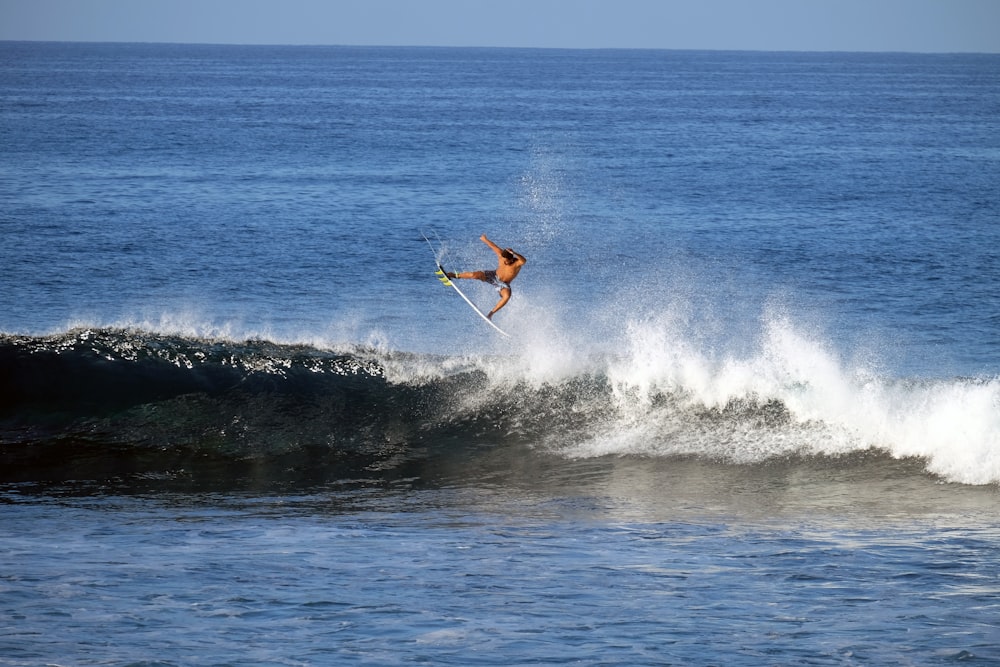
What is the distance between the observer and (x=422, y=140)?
68625 millimetres

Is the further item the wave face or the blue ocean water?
the wave face

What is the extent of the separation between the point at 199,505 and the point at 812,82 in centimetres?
16491

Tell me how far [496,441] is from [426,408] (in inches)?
59.7

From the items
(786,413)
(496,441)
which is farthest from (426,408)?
(786,413)

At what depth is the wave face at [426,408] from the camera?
15.8m

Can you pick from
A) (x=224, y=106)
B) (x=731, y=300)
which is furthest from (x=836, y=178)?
(x=224, y=106)

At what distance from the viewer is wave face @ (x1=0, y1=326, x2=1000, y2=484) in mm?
15773

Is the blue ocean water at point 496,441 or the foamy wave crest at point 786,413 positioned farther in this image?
the foamy wave crest at point 786,413

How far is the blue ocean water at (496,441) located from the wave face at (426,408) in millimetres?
59

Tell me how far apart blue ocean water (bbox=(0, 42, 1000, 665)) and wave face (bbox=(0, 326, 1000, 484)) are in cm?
6

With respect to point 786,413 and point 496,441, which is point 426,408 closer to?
point 496,441

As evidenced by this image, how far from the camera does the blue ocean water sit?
998 cm

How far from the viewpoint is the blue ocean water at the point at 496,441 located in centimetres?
998

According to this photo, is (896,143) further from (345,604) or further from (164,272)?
(345,604)
